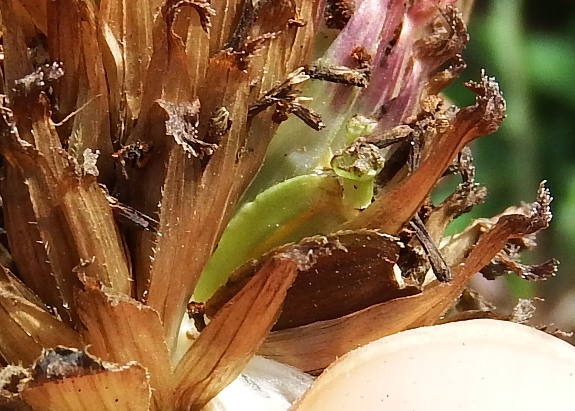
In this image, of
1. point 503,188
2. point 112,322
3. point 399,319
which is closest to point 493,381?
point 399,319

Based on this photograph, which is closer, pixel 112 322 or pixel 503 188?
pixel 112 322

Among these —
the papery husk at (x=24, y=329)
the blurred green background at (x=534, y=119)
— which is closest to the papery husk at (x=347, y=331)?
the papery husk at (x=24, y=329)

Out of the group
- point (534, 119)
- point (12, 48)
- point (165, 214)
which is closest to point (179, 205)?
point (165, 214)

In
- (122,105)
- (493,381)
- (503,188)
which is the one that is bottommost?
(503,188)

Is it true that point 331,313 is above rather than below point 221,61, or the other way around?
below

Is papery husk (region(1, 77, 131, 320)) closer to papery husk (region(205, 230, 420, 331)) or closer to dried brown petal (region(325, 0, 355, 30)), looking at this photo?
papery husk (region(205, 230, 420, 331))

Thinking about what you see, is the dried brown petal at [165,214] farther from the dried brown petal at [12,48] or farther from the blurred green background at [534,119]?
the blurred green background at [534,119]

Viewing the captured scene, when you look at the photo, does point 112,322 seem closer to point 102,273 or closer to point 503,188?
point 102,273

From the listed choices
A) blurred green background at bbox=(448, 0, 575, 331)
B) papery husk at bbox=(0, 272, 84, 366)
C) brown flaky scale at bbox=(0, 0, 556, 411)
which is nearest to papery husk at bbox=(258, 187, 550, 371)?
brown flaky scale at bbox=(0, 0, 556, 411)
